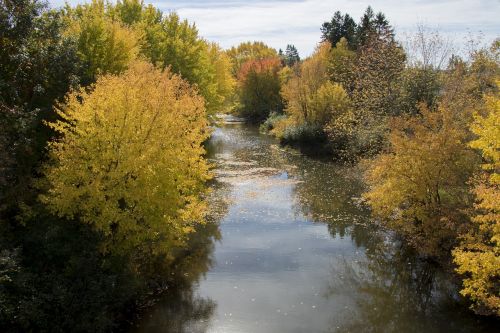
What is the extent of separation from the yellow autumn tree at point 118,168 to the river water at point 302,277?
3018 mm

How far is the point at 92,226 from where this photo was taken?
14.9m

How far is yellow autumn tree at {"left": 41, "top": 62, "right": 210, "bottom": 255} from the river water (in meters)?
3.02

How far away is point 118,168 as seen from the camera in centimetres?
1489

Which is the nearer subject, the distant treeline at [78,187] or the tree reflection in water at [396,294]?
the distant treeline at [78,187]

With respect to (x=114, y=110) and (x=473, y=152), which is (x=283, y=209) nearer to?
(x=473, y=152)

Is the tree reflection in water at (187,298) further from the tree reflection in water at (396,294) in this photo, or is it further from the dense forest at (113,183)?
the tree reflection in water at (396,294)

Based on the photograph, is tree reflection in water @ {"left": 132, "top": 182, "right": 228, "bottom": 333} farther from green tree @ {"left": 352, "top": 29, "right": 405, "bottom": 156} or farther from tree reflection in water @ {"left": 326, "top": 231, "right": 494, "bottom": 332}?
green tree @ {"left": 352, "top": 29, "right": 405, "bottom": 156}

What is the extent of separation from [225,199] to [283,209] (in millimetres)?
4149

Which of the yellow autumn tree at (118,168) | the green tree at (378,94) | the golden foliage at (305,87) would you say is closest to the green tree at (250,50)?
the golden foliage at (305,87)

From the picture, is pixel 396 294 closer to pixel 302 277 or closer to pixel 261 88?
pixel 302 277

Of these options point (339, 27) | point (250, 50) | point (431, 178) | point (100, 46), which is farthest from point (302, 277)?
point (250, 50)

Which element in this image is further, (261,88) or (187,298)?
(261,88)

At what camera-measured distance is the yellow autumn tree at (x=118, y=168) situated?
14751 mm

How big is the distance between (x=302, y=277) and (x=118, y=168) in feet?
29.4
